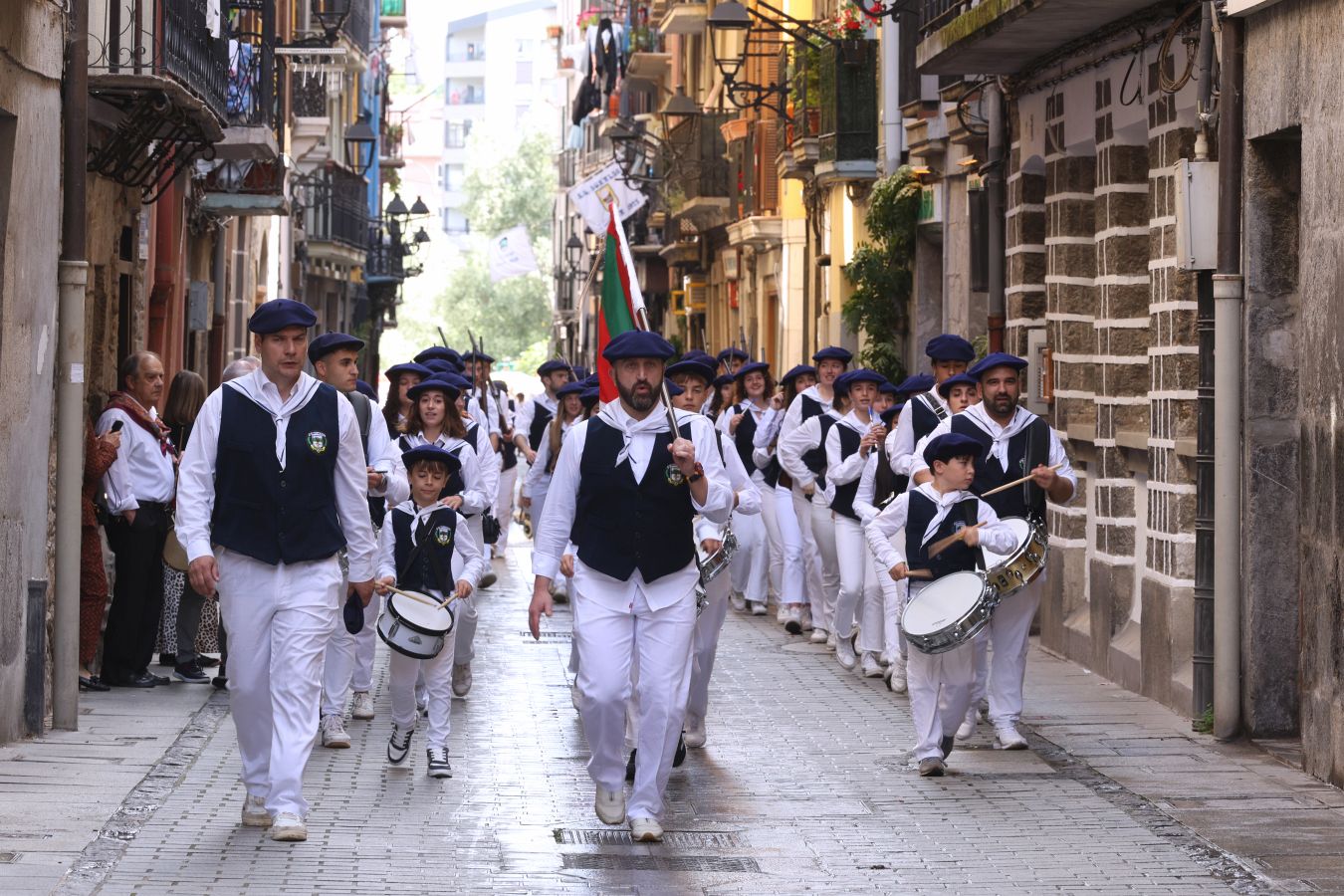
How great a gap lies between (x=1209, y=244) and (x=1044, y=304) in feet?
17.3

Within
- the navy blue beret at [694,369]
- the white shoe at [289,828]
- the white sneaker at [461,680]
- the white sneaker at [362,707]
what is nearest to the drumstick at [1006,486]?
the navy blue beret at [694,369]

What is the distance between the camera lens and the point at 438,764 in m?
10.8

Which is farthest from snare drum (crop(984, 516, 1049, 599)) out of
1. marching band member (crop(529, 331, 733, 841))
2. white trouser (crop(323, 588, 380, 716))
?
white trouser (crop(323, 588, 380, 716))

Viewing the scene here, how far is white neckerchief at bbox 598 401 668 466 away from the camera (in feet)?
30.8

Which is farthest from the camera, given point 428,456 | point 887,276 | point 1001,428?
point 887,276

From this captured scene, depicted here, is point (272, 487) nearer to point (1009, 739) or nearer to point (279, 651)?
point (279, 651)

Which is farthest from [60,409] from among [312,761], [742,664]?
[742,664]

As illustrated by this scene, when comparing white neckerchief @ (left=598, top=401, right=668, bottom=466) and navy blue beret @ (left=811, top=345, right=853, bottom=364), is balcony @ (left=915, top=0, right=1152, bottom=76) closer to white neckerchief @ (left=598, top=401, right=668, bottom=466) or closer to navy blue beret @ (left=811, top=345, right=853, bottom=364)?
navy blue beret @ (left=811, top=345, right=853, bottom=364)

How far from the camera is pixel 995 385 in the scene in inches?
472

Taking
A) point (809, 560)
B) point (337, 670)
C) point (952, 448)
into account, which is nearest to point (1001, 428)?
point (952, 448)

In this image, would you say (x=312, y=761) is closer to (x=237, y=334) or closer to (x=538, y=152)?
(x=237, y=334)

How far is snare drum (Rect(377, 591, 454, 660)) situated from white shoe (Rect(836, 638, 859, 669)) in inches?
188

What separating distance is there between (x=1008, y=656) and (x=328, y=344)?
3.69m

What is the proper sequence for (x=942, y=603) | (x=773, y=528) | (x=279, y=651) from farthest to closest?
(x=773, y=528) → (x=942, y=603) → (x=279, y=651)
